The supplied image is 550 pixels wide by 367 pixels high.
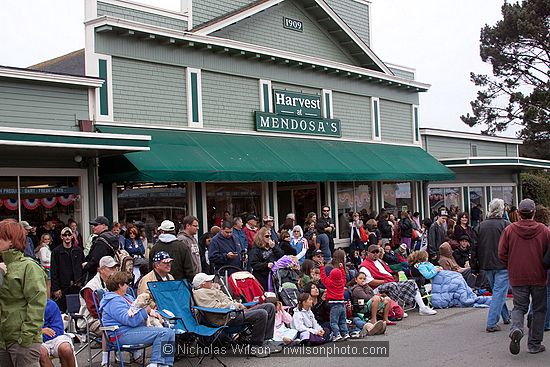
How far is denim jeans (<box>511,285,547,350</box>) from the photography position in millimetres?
8164

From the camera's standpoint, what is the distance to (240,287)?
1018 centimetres

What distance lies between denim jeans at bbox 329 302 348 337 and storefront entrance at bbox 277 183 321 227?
9.45 meters

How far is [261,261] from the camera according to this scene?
1096 centimetres

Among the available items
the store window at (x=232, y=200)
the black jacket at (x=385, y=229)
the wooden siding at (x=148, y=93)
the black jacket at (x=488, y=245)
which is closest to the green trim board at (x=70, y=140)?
the wooden siding at (x=148, y=93)

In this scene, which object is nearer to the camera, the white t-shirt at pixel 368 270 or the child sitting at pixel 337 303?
the child sitting at pixel 337 303

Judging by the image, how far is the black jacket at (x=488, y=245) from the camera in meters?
9.76

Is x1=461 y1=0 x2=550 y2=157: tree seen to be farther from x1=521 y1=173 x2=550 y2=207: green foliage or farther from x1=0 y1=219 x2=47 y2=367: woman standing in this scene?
x1=0 y1=219 x2=47 y2=367: woman standing

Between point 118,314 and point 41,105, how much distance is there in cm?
723

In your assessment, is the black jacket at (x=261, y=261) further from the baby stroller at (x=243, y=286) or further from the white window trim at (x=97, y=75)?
the white window trim at (x=97, y=75)

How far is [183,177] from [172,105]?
2.48m

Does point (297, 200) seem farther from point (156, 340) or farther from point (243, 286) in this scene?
point (156, 340)

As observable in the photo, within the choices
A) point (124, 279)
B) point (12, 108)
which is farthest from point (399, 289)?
point (12, 108)

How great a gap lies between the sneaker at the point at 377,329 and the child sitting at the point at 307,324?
2.72ft

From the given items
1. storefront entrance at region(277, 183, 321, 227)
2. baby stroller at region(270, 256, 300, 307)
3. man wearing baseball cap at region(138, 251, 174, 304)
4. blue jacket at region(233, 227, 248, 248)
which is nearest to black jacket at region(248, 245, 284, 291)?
baby stroller at region(270, 256, 300, 307)
